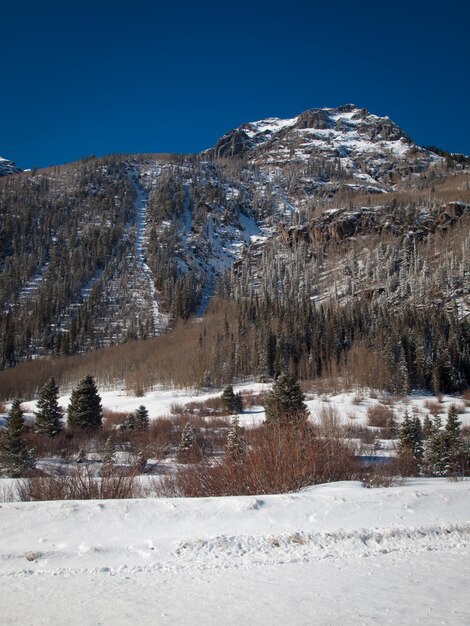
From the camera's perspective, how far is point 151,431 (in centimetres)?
3412

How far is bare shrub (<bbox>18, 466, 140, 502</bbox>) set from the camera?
687 centimetres

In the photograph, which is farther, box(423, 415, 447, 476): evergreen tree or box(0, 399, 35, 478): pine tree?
box(423, 415, 447, 476): evergreen tree

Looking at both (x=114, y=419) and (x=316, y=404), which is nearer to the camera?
(x=114, y=419)

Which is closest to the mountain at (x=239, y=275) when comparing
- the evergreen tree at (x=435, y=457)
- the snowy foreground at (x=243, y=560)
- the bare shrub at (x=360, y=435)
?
the bare shrub at (x=360, y=435)

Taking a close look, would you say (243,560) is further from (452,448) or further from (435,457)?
(452,448)

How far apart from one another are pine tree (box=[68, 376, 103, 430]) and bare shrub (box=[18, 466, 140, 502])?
92.1 ft

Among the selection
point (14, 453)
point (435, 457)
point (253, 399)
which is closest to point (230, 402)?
point (253, 399)

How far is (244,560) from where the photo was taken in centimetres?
382

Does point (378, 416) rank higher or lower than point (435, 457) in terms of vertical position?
lower

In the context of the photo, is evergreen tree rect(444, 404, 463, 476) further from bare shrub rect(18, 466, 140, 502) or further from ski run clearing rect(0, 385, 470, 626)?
bare shrub rect(18, 466, 140, 502)

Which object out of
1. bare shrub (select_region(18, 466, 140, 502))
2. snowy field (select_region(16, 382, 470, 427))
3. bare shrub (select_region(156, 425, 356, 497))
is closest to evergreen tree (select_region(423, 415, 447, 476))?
bare shrub (select_region(156, 425, 356, 497))

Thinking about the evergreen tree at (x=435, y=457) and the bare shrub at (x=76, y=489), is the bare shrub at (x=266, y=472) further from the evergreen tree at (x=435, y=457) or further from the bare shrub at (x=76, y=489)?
the evergreen tree at (x=435, y=457)

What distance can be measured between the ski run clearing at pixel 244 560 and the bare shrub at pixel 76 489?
1921mm

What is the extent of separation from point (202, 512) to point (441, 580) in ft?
8.93
